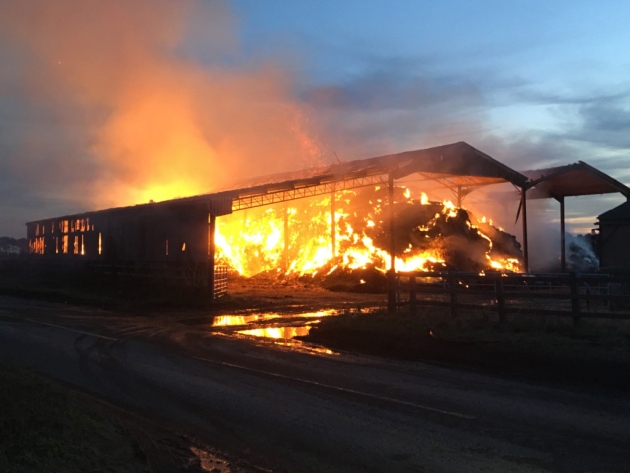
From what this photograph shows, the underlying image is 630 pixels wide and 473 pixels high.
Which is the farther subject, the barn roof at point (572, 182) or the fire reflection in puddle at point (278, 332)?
the barn roof at point (572, 182)

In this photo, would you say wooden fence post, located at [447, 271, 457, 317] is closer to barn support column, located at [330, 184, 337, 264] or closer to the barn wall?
the barn wall

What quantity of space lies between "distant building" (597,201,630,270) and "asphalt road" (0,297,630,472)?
2487cm

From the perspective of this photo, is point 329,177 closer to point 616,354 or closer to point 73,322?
point 73,322

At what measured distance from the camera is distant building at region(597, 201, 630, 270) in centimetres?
3206

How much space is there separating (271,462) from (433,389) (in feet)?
13.5

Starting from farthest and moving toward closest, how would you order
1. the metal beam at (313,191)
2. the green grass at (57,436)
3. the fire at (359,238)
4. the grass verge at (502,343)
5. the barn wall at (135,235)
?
the fire at (359,238), the metal beam at (313,191), the barn wall at (135,235), the grass verge at (502,343), the green grass at (57,436)

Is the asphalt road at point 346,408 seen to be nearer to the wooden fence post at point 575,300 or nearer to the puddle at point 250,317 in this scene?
the wooden fence post at point 575,300

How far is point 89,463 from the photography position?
545 centimetres

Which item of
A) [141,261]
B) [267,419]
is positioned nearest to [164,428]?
[267,419]

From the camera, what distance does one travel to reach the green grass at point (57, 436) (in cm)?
521

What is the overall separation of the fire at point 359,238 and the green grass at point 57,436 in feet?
106

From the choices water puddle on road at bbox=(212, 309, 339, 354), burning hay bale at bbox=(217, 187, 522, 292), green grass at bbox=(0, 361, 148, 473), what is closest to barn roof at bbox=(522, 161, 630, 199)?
burning hay bale at bbox=(217, 187, 522, 292)

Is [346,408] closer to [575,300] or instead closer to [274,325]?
[575,300]

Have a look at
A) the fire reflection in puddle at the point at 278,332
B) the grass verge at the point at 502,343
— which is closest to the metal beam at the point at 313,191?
the fire reflection in puddle at the point at 278,332
